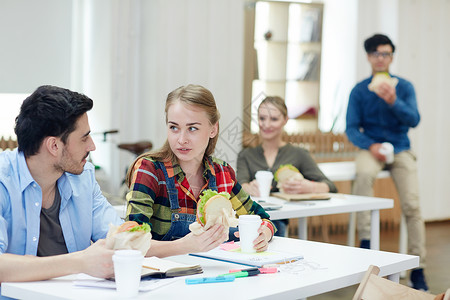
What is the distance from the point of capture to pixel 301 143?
698cm

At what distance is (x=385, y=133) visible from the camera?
544cm

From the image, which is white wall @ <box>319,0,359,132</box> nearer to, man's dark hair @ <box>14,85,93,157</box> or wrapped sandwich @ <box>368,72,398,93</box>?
wrapped sandwich @ <box>368,72,398,93</box>

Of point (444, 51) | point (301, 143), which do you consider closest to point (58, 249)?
point (301, 143)

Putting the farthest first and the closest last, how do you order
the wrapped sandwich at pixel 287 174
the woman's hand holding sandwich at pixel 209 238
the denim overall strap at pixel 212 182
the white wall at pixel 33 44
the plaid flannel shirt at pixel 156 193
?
the white wall at pixel 33 44, the wrapped sandwich at pixel 287 174, the denim overall strap at pixel 212 182, the plaid flannel shirt at pixel 156 193, the woman's hand holding sandwich at pixel 209 238

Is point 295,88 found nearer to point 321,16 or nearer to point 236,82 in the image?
point 321,16

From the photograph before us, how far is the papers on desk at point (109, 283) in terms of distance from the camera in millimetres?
1728

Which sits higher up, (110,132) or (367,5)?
(367,5)

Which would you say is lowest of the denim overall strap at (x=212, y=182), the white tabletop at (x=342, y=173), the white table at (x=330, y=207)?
the white tabletop at (x=342, y=173)

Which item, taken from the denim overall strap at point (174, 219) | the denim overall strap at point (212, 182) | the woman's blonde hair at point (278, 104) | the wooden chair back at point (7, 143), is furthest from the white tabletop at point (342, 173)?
the denim overall strap at point (174, 219)

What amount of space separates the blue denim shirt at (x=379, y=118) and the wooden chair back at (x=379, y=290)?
11.3ft

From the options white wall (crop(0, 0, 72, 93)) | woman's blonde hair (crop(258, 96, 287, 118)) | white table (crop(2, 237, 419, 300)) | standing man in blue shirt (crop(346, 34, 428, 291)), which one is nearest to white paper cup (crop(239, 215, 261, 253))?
white table (crop(2, 237, 419, 300))

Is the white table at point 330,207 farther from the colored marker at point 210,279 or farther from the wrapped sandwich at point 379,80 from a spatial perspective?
the colored marker at point 210,279

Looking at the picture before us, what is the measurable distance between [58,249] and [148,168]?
439mm

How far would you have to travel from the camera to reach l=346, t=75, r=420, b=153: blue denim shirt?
17.6ft
